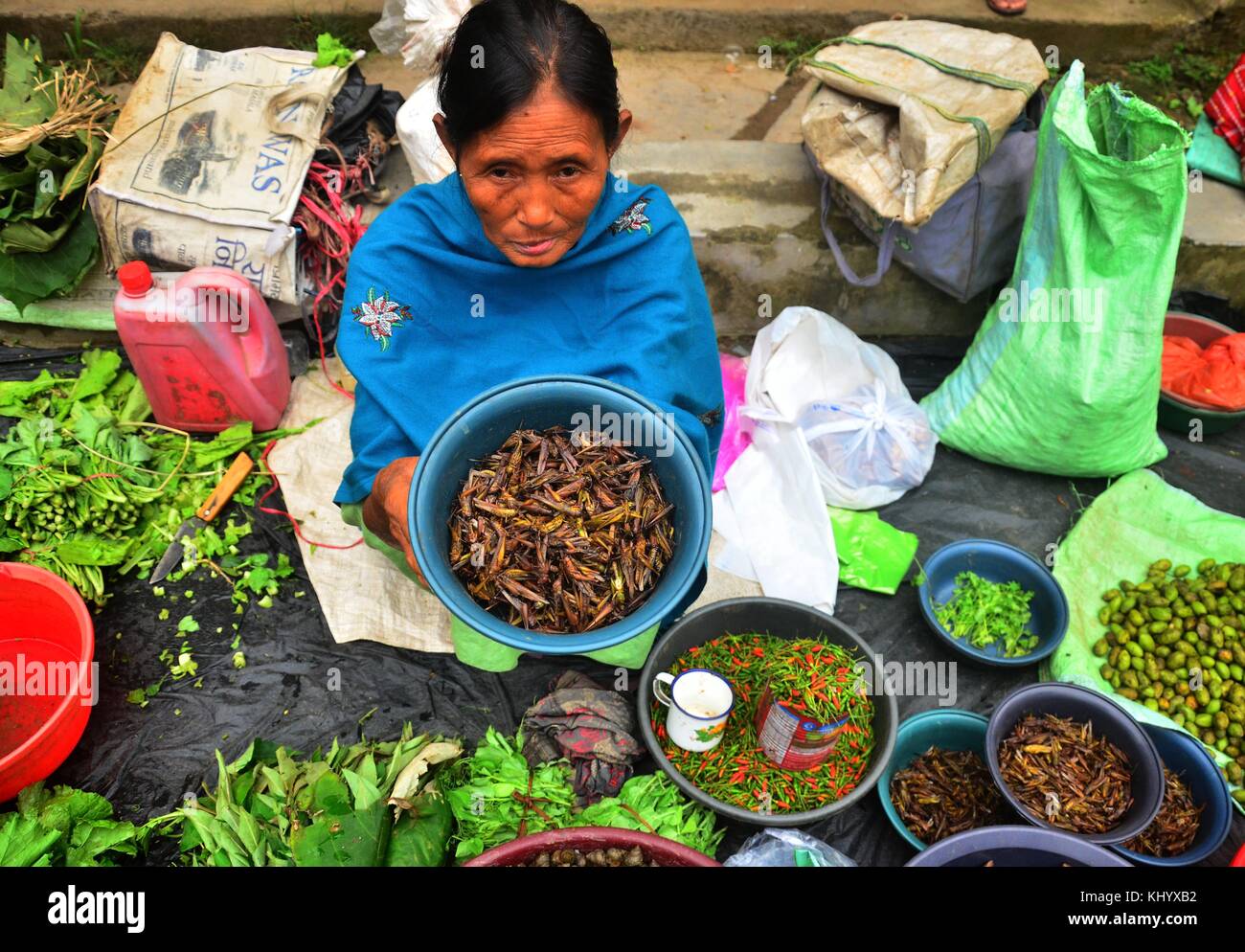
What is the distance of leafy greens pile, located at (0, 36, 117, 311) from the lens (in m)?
3.11

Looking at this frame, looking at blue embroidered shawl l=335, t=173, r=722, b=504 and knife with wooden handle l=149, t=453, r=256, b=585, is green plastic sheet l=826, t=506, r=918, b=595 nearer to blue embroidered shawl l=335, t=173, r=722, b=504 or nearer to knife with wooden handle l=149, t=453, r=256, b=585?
blue embroidered shawl l=335, t=173, r=722, b=504

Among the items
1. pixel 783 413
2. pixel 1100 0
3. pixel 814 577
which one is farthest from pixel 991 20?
pixel 814 577

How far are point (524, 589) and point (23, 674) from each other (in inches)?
75.2

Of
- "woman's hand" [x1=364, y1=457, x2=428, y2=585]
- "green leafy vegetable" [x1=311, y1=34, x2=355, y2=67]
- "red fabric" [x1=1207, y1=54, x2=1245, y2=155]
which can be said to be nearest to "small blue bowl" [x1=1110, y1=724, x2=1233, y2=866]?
"woman's hand" [x1=364, y1=457, x2=428, y2=585]

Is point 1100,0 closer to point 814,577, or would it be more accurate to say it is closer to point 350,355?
point 814,577

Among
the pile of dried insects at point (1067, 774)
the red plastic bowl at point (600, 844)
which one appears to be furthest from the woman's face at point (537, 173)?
the pile of dried insects at point (1067, 774)

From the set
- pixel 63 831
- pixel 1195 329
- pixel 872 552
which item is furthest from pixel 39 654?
pixel 1195 329

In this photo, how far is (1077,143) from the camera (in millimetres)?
2719

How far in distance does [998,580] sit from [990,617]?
199 mm

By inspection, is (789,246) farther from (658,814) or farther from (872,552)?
(658,814)

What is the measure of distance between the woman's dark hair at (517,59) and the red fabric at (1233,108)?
131 inches

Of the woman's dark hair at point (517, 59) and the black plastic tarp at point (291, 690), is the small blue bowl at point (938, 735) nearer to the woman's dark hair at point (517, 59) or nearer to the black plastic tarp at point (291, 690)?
the black plastic tarp at point (291, 690)

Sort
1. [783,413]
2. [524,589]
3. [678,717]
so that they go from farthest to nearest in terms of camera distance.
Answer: [783,413] < [678,717] < [524,589]

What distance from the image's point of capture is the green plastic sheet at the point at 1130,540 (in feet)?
9.91
